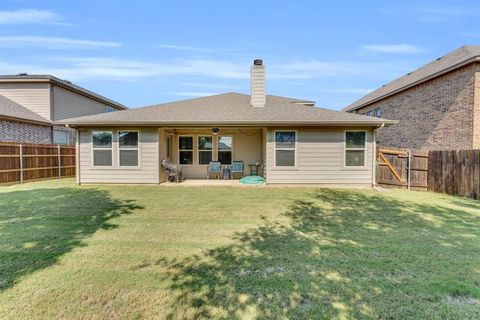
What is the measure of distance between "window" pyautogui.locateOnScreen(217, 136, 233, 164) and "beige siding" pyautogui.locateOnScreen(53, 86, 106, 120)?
10511mm

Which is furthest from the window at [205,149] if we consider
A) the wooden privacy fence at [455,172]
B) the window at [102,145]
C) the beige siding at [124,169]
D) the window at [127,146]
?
the wooden privacy fence at [455,172]

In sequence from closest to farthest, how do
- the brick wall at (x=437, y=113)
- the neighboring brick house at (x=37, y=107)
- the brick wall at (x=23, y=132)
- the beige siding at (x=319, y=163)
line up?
the beige siding at (x=319, y=163) → the brick wall at (x=437, y=113) → the brick wall at (x=23, y=132) → the neighboring brick house at (x=37, y=107)

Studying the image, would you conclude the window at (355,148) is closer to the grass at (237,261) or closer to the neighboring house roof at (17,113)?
the grass at (237,261)

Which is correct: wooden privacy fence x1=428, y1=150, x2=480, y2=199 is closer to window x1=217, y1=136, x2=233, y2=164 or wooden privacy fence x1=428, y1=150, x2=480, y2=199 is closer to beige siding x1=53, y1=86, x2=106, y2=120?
window x1=217, y1=136, x2=233, y2=164

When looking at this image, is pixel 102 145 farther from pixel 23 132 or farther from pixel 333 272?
pixel 333 272

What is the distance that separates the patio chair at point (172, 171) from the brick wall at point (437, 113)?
11938 mm

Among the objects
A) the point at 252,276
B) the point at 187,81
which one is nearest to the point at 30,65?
the point at 187,81

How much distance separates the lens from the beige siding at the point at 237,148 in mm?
12781

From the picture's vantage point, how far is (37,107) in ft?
51.5

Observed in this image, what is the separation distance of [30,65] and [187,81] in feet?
38.1

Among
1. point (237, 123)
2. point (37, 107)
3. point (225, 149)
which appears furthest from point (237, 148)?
point (37, 107)

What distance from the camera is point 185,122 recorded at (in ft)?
33.2

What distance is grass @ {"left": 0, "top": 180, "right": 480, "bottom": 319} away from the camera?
261cm

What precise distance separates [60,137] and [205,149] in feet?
32.7
